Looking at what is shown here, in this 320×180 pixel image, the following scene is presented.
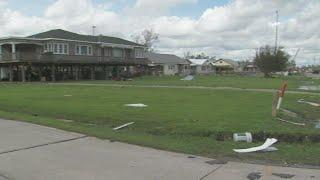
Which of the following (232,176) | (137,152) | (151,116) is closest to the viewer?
(232,176)

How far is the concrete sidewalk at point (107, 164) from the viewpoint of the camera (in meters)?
8.22

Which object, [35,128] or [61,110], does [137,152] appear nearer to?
[35,128]

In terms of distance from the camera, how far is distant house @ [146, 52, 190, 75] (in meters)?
109

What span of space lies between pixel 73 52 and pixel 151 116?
54.7 metres

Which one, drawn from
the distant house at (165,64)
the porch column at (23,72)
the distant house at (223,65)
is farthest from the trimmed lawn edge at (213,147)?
the distant house at (223,65)

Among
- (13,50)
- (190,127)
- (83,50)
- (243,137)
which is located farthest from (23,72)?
(243,137)

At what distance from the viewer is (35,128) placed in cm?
Result: 1402

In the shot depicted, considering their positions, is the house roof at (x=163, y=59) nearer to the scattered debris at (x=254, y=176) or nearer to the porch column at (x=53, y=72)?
the porch column at (x=53, y=72)

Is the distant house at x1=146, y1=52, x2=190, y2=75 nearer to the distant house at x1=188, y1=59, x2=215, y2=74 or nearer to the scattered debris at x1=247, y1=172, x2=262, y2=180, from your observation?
the distant house at x1=188, y1=59, x2=215, y2=74

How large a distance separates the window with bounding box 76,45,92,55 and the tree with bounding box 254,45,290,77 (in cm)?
4334

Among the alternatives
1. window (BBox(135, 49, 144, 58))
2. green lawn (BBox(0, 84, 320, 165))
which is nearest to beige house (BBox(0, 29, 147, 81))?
window (BBox(135, 49, 144, 58))

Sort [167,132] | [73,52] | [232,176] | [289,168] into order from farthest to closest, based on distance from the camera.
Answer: [73,52] → [167,132] → [289,168] → [232,176]

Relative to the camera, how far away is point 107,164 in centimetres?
909

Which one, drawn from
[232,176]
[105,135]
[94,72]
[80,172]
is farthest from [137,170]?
[94,72]
